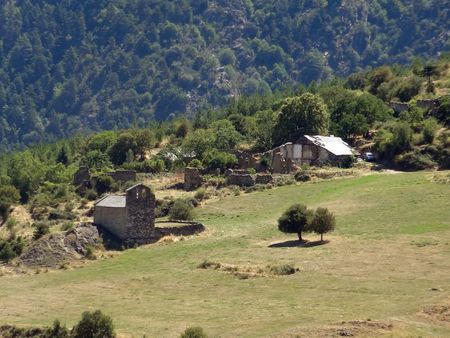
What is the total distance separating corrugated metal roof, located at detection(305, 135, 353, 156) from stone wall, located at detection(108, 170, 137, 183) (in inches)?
659

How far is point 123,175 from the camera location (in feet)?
366

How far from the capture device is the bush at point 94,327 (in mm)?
59625

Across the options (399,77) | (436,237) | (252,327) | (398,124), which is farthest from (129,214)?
(399,77)

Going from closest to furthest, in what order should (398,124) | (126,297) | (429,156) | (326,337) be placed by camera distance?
(326,337), (126,297), (429,156), (398,124)

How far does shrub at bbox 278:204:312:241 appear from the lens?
8085cm

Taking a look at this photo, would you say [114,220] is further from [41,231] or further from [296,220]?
[296,220]

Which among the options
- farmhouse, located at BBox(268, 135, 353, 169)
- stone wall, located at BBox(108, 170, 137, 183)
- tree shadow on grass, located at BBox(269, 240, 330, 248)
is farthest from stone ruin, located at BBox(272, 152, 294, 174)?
tree shadow on grass, located at BBox(269, 240, 330, 248)

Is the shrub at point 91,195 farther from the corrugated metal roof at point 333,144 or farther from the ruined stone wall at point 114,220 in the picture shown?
the corrugated metal roof at point 333,144

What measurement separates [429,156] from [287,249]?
107ft

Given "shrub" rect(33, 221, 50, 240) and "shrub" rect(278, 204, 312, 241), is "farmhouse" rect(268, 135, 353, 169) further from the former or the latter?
"shrub" rect(33, 221, 50, 240)

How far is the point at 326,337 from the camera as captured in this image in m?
55.8

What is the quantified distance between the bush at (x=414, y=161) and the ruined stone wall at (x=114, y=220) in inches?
1211

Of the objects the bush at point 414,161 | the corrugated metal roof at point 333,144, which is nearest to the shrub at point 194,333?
the bush at point 414,161

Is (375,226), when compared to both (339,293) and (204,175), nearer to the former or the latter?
(339,293)
